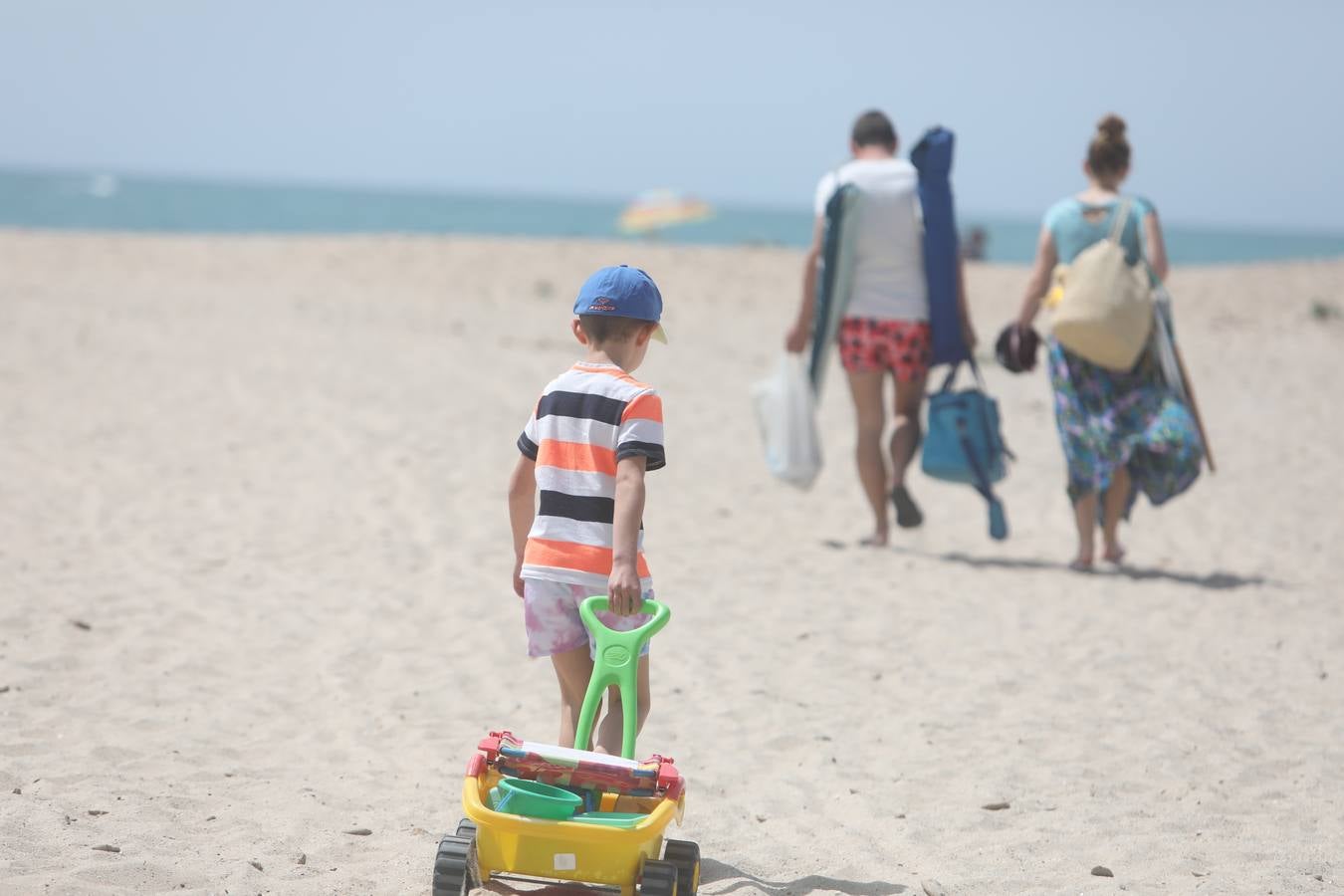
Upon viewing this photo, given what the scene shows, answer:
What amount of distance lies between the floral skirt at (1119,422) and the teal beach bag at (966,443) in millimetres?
351

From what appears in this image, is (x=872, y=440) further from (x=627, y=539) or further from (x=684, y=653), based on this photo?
(x=627, y=539)

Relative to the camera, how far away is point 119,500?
7512 millimetres

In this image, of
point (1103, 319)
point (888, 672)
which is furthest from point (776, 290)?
point (888, 672)

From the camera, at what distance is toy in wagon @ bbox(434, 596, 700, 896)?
9.80 feet

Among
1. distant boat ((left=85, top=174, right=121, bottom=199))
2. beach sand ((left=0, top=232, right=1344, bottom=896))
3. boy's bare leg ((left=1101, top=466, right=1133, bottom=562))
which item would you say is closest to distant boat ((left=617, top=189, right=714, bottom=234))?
beach sand ((left=0, top=232, right=1344, bottom=896))

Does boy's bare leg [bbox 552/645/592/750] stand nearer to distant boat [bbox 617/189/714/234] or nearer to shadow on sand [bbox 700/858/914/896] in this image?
shadow on sand [bbox 700/858/914/896]

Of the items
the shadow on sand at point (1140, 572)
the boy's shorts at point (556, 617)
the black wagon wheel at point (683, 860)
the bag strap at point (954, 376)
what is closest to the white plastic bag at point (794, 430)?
the bag strap at point (954, 376)

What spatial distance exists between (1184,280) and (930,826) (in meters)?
19.6

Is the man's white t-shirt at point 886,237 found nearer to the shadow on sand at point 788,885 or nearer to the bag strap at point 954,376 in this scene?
the bag strap at point 954,376

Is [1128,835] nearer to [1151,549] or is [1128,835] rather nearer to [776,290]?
[1151,549]

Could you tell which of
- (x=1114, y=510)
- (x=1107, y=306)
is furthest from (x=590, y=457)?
(x=1114, y=510)

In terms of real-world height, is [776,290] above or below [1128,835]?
above

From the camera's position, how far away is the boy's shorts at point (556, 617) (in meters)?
3.36

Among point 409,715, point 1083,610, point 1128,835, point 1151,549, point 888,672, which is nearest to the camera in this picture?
point 1128,835
